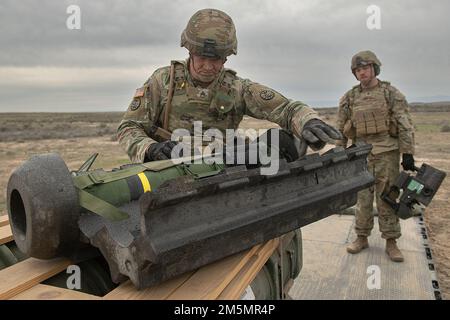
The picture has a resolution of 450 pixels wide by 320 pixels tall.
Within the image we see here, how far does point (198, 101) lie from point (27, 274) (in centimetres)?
198

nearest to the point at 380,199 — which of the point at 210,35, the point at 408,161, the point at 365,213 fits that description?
the point at 365,213

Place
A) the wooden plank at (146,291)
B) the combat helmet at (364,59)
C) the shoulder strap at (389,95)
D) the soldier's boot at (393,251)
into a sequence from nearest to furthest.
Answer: the wooden plank at (146,291) → the soldier's boot at (393,251) → the combat helmet at (364,59) → the shoulder strap at (389,95)

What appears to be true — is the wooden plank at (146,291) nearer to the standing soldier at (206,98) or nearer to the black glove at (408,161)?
the standing soldier at (206,98)

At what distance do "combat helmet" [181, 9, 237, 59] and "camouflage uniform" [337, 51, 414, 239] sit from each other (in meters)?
2.62

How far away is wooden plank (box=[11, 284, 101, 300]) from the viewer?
71.7 inches

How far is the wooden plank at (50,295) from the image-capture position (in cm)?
182

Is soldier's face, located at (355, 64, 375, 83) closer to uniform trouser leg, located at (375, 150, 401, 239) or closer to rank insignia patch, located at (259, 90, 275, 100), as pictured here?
uniform trouser leg, located at (375, 150, 401, 239)

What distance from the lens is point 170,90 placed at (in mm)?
3561


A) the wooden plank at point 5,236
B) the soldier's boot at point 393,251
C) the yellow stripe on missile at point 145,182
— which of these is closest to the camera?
the yellow stripe on missile at point 145,182

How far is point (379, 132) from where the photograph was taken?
17.6 feet

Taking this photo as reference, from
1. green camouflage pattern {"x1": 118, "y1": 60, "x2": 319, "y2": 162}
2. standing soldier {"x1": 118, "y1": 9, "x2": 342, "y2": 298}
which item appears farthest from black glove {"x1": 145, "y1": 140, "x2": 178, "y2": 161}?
green camouflage pattern {"x1": 118, "y1": 60, "x2": 319, "y2": 162}

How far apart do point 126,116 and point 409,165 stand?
11.7 ft

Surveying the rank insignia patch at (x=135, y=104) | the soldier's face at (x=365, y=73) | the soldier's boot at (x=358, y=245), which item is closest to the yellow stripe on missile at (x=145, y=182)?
the rank insignia patch at (x=135, y=104)

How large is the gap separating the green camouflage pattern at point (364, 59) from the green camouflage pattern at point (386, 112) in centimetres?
36
